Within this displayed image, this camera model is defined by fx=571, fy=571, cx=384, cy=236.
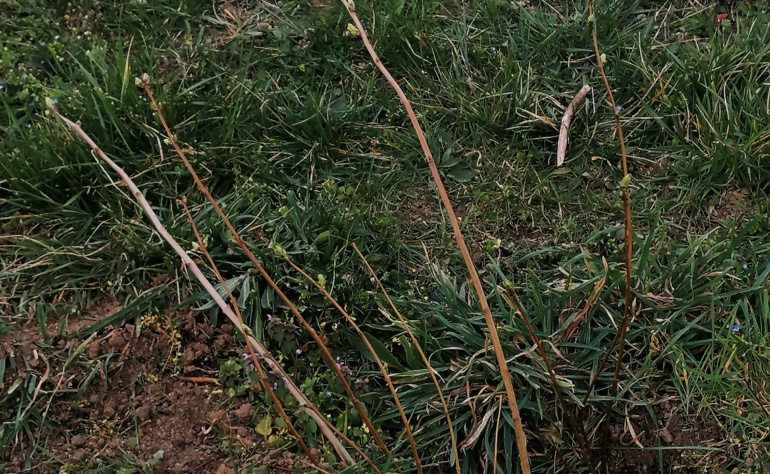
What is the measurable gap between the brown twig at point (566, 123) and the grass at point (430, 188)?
0.17ft

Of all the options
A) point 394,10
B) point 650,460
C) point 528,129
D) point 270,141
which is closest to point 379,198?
point 270,141

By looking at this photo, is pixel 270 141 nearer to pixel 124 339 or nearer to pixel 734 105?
pixel 124 339

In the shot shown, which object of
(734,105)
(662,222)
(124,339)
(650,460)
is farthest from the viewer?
(734,105)

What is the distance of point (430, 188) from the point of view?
8.27 feet

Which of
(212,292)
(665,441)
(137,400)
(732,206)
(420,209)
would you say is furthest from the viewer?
(420,209)

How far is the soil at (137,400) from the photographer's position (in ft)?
6.16

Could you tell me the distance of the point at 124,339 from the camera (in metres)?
2.05

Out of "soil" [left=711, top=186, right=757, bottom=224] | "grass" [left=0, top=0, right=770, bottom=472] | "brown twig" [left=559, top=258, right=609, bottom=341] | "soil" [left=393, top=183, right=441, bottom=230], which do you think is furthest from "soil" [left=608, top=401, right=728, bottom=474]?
"soil" [left=393, top=183, right=441, bottom=230]

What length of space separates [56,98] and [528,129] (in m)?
2.06

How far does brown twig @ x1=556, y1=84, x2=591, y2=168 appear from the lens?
8.32 ft

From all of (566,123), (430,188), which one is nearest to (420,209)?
(430,188)

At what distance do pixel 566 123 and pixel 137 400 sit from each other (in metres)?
2.07

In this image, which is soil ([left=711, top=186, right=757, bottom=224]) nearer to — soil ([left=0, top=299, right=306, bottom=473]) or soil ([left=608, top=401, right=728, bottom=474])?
soil ([left=608, top=401, right=728, bottom=474])

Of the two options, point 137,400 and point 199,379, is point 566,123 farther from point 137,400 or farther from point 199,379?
point 137,400
